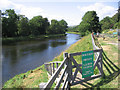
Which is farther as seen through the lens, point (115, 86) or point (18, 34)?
point (18, 34)

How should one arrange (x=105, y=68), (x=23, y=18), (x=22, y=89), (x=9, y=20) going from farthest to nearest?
(x=23, y=18), (x=9, y=20), (x=22, y=89), (x=105, y=68)

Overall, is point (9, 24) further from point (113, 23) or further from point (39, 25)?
point (113, 23)

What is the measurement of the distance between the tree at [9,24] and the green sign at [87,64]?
189ft

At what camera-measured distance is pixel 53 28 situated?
98625 millimetres

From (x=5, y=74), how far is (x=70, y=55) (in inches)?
482

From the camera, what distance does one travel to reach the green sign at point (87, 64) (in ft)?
17.8

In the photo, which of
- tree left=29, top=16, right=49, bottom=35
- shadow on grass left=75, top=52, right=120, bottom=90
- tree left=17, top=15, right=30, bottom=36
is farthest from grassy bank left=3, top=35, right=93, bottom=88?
tree left=29, top=16, right=49, bottom=35

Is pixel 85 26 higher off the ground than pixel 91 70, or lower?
higher

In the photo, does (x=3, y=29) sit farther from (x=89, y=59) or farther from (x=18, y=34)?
(x=89, y=59)

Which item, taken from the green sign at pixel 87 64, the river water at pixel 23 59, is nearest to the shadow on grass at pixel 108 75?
the green sign at pixel 87 64

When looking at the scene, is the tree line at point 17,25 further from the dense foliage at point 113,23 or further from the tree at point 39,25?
the dense foliage at point 113,23

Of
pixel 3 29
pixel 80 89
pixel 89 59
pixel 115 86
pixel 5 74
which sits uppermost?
pixel 3 29

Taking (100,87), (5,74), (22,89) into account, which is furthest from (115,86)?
(5,74)

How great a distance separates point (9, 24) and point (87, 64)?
6111 centimetres
